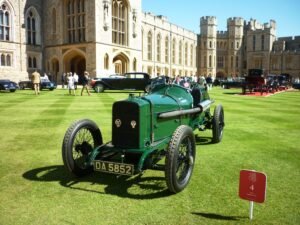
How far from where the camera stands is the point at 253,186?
3752 mm

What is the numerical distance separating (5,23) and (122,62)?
44.0 feet

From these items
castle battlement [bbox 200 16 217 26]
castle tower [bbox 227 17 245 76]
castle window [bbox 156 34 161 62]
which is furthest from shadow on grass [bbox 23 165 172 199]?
castle tower [bbox 227 17 245 76]

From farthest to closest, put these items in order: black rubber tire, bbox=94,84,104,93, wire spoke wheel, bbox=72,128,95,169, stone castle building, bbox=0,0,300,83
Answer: stone castle building, bbox=0,0,300,83, black rubber tire, bbox=94,84,104,93, wire spoke wheel, bbox=72,128,95,169

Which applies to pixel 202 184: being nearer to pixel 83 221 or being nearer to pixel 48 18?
pixel 83 221

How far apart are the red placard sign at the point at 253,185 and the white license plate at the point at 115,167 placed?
4.92ft

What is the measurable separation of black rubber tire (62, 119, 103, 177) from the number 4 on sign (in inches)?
96.3

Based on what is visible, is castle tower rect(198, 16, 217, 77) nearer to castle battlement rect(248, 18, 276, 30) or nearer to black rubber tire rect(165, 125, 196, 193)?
castle battlement rect(248, 18, 276, 30)

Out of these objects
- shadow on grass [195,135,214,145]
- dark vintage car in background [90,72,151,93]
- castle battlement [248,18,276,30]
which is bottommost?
shadow on grass [195,135,214,145]

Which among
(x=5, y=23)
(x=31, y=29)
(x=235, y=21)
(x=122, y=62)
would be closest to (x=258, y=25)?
(x=235, y=21)

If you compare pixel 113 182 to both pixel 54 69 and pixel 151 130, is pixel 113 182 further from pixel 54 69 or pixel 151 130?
pixel 54 69

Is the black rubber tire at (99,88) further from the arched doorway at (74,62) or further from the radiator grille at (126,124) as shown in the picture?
the radiator grille at (126,124)

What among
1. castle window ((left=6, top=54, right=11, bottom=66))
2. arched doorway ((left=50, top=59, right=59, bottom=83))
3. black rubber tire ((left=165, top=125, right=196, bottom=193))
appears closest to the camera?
black rubber tire ((left=165, top=125, right=196, bottom=193))

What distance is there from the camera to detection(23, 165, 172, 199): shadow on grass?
15.3 feet

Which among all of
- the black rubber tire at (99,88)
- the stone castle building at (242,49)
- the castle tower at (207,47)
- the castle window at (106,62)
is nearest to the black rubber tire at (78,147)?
the black rubber tire at (99,88)
